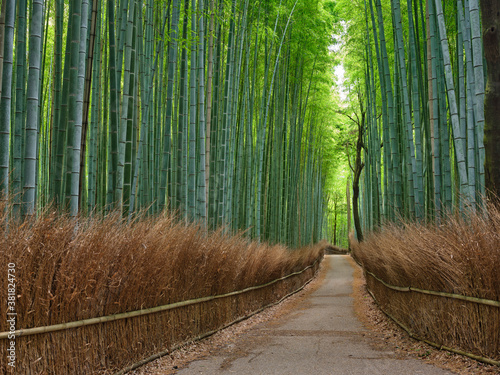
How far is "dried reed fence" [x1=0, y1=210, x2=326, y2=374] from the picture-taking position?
2402 mm

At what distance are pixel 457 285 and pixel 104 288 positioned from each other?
2.46 m

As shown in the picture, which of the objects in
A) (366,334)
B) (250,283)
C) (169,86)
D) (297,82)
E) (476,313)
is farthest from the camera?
(297,82)

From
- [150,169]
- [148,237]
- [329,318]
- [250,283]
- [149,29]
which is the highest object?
[149,29]

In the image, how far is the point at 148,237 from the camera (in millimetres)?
3512

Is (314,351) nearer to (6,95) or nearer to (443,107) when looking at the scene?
(6,95)

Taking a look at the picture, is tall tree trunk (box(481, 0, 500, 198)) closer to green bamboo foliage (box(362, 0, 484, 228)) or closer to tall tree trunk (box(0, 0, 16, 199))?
green bamboo foliage (box(362, 0, 484, 228))

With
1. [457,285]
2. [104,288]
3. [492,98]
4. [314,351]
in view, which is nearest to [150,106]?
[104,288]

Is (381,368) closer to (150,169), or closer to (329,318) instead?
(329,318)

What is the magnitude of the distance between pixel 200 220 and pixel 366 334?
2111 millimetres

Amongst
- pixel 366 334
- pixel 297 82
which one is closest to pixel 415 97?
pixel 366 334

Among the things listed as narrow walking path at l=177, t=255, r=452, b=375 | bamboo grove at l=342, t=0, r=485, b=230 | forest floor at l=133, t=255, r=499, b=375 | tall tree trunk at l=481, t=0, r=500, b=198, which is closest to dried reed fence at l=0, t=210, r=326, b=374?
forest floor at l=133, t=255, r=499, b=375

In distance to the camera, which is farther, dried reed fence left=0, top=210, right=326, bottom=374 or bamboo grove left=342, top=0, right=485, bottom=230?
bamboo grove left=342, top=0, right=485, bottom=230

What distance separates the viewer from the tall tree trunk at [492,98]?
413 cm

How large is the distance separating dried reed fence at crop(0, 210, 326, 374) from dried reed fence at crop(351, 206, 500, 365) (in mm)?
1907
